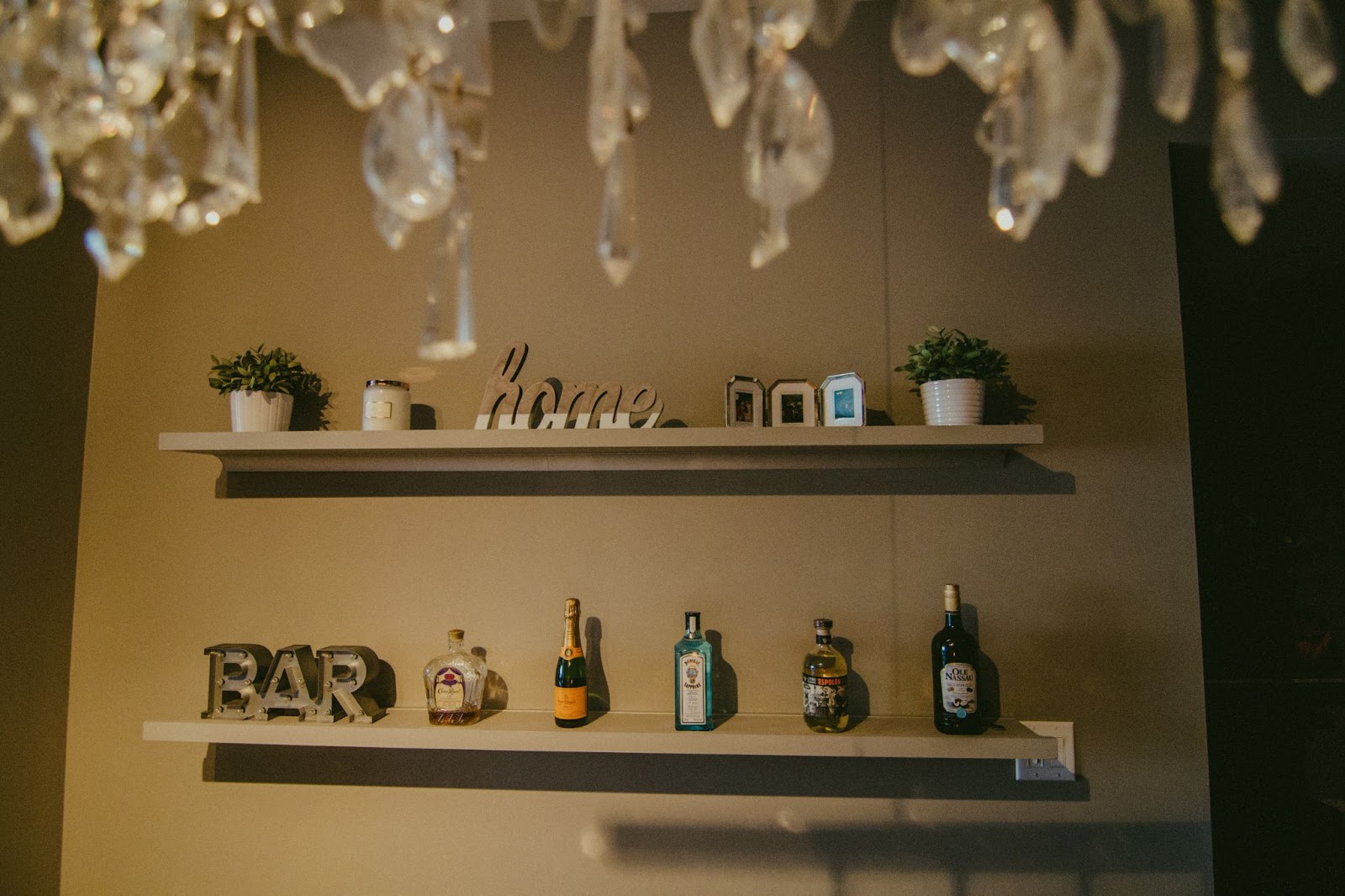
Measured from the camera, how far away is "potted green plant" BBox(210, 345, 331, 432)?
1.67 m

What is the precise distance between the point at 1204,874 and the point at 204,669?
7.81 ft

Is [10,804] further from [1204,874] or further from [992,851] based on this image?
[1204,874]

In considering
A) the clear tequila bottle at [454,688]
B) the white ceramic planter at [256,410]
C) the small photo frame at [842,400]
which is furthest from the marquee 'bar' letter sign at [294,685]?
the small photo frame at [842,400]

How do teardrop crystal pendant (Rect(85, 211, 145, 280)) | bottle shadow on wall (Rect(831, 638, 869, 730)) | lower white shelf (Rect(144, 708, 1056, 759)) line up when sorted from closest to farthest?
teardrop crystal pendant (Rect(85, 211, 145, 280))
lower white shelf (Rect(144, 708, 1056, 759))
bottle shadow on wall (Rect(831, 638, 869, 730))

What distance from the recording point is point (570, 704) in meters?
1.56

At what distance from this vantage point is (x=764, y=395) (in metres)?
1.68

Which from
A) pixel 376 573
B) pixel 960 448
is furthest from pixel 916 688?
pixel 376 573

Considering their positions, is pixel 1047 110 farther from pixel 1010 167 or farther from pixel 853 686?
pixel 853 686

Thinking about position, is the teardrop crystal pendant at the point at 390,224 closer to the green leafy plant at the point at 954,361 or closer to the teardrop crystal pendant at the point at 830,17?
the teardrop crystal pendant at the point at 830,17

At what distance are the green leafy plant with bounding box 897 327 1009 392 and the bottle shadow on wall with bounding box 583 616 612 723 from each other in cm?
94

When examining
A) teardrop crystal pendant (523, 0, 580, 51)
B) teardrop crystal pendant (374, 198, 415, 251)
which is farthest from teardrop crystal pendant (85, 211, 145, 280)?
teardrop crystal pendant (523, 0, 580, 51)

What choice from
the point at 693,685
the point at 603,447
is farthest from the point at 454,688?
the point at 603,447

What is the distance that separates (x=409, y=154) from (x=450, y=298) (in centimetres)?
15

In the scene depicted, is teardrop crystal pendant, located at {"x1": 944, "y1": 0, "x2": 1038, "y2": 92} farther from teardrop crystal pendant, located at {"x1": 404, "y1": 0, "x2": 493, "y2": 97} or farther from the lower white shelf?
the lower white shelf
